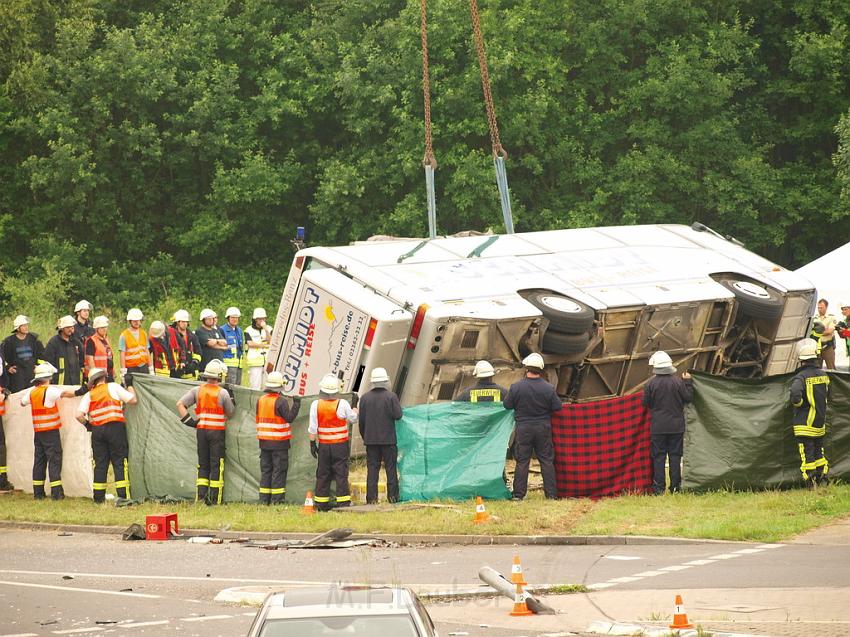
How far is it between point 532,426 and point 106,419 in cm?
548

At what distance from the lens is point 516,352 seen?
19.4 meters

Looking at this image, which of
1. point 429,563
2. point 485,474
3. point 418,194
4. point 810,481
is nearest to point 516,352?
point 485,474

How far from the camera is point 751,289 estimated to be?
21.6 metres

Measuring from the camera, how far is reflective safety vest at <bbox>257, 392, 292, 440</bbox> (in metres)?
17.8

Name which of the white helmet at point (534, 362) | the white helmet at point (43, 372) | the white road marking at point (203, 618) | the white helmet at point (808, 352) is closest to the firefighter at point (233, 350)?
the white helmet at point (43, 372)

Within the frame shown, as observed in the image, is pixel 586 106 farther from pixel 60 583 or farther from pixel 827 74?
pixel 60 583

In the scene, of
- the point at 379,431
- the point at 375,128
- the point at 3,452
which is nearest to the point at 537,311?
the point at 379,431

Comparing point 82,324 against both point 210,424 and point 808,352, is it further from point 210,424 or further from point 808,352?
point 808,352

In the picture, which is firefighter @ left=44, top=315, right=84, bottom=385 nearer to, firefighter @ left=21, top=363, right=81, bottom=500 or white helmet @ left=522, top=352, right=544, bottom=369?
firefighter @ left=21, top=363, right=81, bottom=500

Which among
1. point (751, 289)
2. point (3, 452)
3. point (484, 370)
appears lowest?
point (3, 452)

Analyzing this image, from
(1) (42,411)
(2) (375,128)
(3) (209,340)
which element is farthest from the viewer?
(2) (375,128)

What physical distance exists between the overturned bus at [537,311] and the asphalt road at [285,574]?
14.3 ft

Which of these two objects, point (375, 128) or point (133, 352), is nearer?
point (133, 352)

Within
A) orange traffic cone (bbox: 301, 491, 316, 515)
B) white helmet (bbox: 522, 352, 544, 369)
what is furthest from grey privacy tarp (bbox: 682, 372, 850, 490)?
orange traffic cone (bbox: 301, 491, 316, 515)
